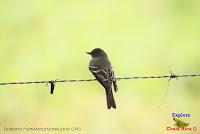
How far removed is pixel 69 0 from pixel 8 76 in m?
0.61

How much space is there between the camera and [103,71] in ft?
12.1

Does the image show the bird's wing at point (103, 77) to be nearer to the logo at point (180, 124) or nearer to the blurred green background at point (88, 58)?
the blurred green background at point (88, 58)

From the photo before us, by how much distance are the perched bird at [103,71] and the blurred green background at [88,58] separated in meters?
0.08

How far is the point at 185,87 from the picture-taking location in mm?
3906

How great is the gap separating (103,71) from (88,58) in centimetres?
28

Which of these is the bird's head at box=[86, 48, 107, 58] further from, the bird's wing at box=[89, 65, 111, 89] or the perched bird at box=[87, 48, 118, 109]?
the bird's wing at box=[89, 65, 111, 89]

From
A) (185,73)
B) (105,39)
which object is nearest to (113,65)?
(105,39)

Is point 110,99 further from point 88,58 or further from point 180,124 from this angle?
point 180,124

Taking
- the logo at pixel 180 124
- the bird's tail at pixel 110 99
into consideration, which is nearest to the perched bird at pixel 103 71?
the bird's tail at pixel 110 99

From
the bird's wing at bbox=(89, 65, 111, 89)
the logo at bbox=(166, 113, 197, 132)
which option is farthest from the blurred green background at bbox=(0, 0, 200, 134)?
the bird's wing at bbox=(89, 65, 111, 89)

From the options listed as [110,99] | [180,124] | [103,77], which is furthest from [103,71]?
[180,124]

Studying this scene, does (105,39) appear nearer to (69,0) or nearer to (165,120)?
(69,0)

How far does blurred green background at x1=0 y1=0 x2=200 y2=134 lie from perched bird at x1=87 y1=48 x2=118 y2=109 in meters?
0.08

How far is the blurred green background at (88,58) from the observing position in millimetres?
3859
